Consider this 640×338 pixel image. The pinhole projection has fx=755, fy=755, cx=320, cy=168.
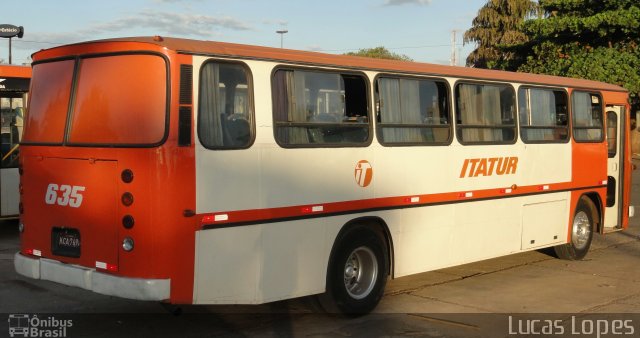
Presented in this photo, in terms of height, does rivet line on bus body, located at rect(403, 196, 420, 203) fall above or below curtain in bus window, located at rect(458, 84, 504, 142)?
below

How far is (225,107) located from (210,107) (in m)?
0.16

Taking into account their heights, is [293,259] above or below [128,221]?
below

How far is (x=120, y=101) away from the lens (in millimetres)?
6406

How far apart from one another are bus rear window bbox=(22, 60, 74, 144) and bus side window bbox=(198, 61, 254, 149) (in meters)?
1.41

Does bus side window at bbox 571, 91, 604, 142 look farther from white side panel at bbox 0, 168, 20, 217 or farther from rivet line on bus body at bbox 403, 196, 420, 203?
white side panel at bbox 0, 168, 20, 217

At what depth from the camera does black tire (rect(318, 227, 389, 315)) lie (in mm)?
7480

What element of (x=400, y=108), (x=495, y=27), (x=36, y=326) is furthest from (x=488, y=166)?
(x=495, y=27)

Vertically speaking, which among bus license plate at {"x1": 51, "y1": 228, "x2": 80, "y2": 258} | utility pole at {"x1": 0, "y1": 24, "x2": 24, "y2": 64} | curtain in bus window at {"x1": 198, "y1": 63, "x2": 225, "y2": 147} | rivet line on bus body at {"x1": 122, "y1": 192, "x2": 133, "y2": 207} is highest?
utility pole at {"x1": 0, "y1": 24, "x2": 24, "y2": 64}

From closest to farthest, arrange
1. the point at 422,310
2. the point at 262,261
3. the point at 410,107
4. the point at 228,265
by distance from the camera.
A: the point at 228,265
the point at 262,261
the point at 422,310
the point at 410,107

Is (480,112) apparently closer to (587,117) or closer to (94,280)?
(587,117)

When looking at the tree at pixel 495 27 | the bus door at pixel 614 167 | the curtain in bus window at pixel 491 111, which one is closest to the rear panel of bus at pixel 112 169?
the curtain in bus window at pixel 491 111

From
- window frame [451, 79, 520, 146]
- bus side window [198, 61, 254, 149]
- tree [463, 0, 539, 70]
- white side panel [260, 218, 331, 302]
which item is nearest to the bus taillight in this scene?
bus side window [198, 61, 254, 149]

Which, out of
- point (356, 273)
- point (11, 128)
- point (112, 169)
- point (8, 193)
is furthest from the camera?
point (11, 128)

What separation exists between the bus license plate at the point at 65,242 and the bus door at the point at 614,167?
8.82m
